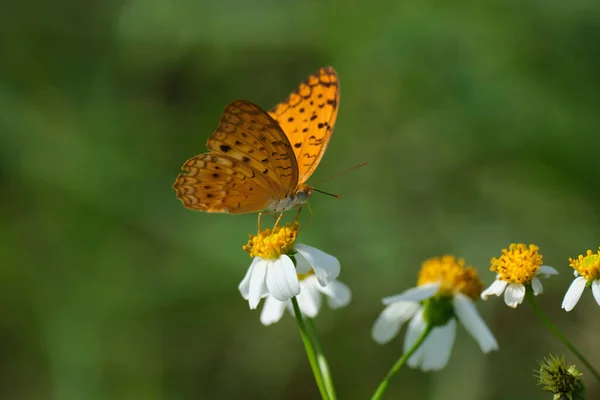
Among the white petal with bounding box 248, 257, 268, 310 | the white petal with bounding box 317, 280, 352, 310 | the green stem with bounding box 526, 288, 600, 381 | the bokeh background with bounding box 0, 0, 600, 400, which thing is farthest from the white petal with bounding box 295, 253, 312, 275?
the bokeh background with bounding box 0, 0, 600, 400

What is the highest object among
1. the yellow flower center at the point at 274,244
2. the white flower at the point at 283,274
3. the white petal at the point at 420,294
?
the yellow flower center at the point at 274,244

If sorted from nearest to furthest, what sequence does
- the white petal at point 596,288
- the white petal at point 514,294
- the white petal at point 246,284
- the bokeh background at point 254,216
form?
the white petal at point 596,288 → the white petal at point 514,294 → the white petal at point 246,284 → the bokeh background at point 254,216

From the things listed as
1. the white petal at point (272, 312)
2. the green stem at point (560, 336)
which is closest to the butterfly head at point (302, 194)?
the white petal at point (272, 312)

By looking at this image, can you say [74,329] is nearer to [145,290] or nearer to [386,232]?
[145,290]

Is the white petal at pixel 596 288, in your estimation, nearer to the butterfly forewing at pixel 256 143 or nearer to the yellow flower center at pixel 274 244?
the yellow flower center at pixel 274 244

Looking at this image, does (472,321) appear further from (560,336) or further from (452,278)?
(560,336)

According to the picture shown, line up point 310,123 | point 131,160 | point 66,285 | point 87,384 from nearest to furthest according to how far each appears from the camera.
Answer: point 310,123 → point 87,384 → point 66,285 → point 131,160

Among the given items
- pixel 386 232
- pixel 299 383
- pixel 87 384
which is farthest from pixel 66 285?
pixel 386 232

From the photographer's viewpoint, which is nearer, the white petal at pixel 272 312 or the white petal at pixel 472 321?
the white petal at pixel 472 321
